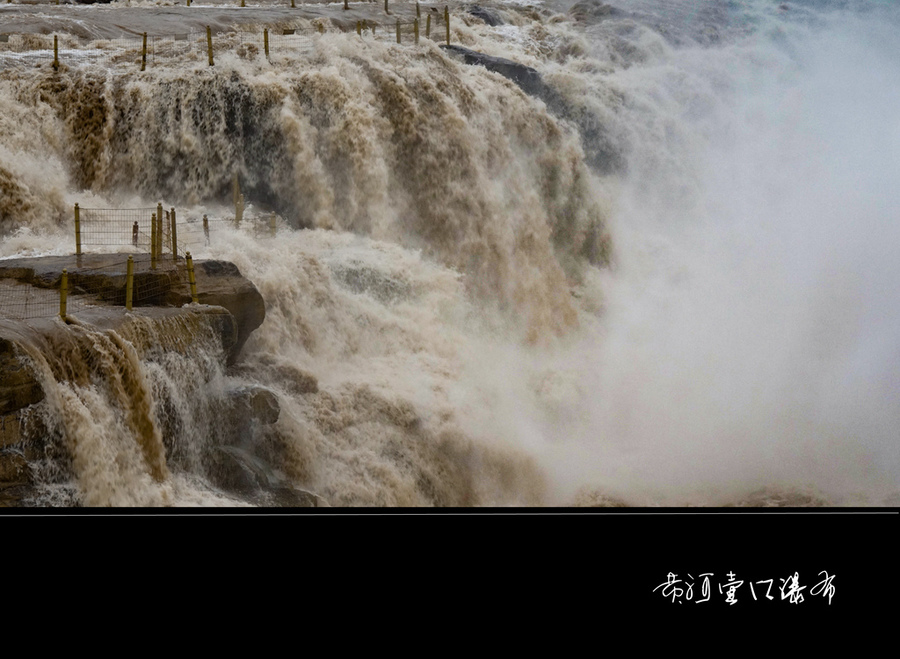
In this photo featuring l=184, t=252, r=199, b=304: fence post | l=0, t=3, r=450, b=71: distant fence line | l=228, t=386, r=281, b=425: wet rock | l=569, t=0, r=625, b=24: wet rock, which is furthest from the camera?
l=569, t=0, r=625, b=24: wet rock

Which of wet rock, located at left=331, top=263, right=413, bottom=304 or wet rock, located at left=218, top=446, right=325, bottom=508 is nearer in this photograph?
wet rock, located at left=218, top=446, right=325, bottom=508

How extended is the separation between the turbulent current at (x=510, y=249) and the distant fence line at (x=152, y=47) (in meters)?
0.13

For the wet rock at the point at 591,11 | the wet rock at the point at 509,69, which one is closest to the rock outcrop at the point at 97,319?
the wet rock at the point at 509,69

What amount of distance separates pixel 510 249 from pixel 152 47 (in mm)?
3820

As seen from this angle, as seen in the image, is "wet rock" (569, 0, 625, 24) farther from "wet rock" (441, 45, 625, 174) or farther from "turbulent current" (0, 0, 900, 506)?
"wet rock" (441, 45, 625, 174)

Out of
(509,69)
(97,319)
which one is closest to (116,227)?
(97,319)

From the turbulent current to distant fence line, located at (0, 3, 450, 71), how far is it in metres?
0.13

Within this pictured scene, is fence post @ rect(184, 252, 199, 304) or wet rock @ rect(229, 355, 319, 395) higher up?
fence post @ rect(184, 252, 199, 304)

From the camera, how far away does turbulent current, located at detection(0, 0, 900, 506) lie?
5.75 meters

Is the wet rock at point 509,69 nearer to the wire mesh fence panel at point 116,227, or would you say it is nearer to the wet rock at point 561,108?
the wet rock at point 561,108

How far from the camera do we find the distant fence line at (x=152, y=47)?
359 inches

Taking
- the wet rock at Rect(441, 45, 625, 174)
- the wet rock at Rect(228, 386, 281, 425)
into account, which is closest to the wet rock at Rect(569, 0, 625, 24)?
the wet rock at Rect(441, 45, 625, 174)
